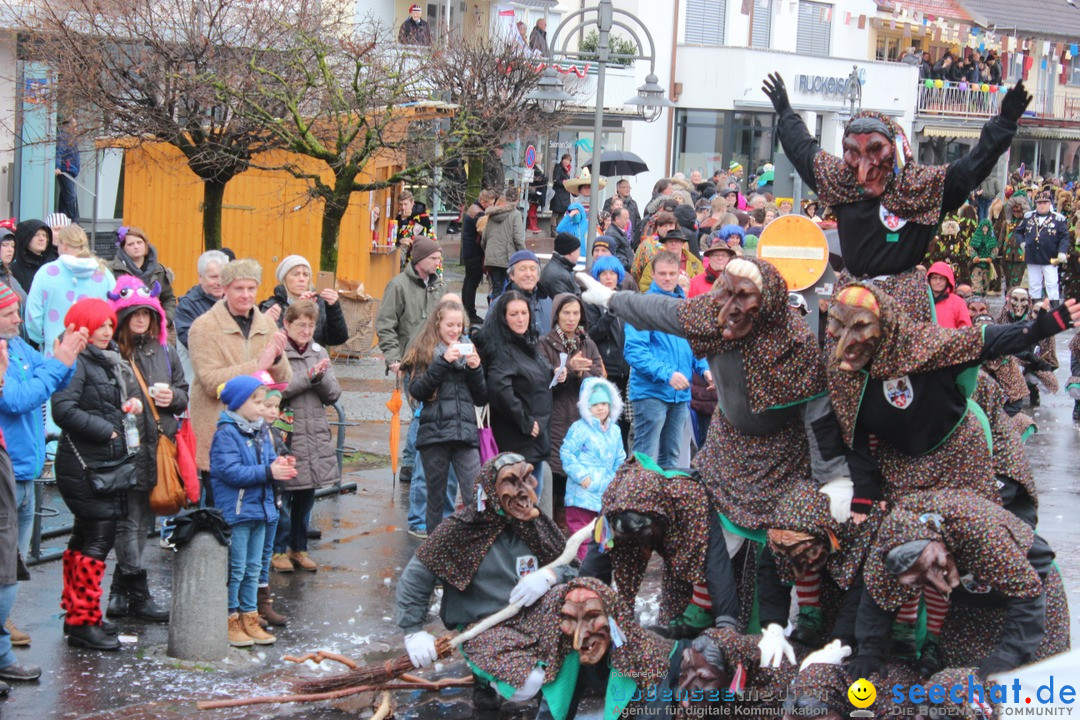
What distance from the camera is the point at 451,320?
8.62 metres

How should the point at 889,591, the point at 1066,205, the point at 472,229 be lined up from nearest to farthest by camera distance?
1. the point at 889,591
2. the point at 472,229
3. the point at 1066,205

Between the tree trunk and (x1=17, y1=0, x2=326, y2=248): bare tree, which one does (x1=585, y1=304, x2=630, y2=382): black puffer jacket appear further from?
the tree trunk

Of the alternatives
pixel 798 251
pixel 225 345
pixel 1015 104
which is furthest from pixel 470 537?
pixel 1015 104

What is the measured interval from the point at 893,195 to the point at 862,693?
2207mm

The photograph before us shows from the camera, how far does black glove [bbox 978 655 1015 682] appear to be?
5.23 m

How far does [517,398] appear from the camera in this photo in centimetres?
856

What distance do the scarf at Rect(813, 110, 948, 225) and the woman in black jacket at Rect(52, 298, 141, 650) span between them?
384cm

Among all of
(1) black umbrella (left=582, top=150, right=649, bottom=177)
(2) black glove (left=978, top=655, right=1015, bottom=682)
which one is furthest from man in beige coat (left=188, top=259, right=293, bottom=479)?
(1) black umbrella (left=582, top=150, right=649, bottom=177)

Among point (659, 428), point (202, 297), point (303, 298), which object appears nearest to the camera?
point (303, 298)

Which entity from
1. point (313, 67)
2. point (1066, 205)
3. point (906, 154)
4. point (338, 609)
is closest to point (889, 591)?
point (906, 154)

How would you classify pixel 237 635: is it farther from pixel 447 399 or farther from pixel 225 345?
pixel 447 399

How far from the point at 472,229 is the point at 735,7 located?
85.6 feet

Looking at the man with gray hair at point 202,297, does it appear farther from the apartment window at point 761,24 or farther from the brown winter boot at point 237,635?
Result: the apartment window at point 761,24

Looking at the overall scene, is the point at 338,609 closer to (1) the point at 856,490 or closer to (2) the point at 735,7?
(1) the point at 856,490
